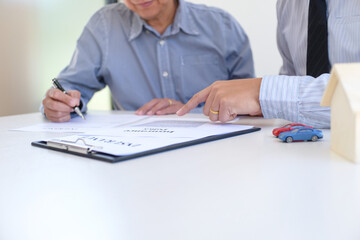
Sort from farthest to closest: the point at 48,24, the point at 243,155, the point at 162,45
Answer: the point at 48,24 → the point at 162,45 → the point at 243,155

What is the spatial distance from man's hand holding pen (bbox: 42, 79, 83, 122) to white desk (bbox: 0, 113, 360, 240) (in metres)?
0.56

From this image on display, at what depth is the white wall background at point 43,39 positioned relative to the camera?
197 cm

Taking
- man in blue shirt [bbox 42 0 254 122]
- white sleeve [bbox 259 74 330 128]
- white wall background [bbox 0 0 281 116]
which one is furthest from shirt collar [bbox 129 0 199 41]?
white sleeve [bbox 259 74 330 128]

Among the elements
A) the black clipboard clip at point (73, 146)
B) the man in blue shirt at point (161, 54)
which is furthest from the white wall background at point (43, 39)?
the black clipboard clip at point (73, 146)

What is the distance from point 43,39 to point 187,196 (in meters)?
1.96

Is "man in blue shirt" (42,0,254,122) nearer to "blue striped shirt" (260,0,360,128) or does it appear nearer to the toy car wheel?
"blue striped shirt" (260,0,360,128)

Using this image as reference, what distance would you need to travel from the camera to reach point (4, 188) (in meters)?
0.44

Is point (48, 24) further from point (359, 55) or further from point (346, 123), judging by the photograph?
point (346, 123)

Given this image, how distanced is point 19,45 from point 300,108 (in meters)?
1.65

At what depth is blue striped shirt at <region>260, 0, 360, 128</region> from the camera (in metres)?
0.80

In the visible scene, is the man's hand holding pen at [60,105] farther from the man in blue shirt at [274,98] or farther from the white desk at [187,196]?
the white desk at [187,196]

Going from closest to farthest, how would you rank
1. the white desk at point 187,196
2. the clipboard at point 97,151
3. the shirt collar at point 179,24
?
the white desk at point 187,196, the clipboard at point 97,151, the shirt collar at point 179,24

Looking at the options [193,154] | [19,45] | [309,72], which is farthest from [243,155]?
[19,45]

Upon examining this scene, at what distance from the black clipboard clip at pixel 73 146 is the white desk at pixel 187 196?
19 mm
